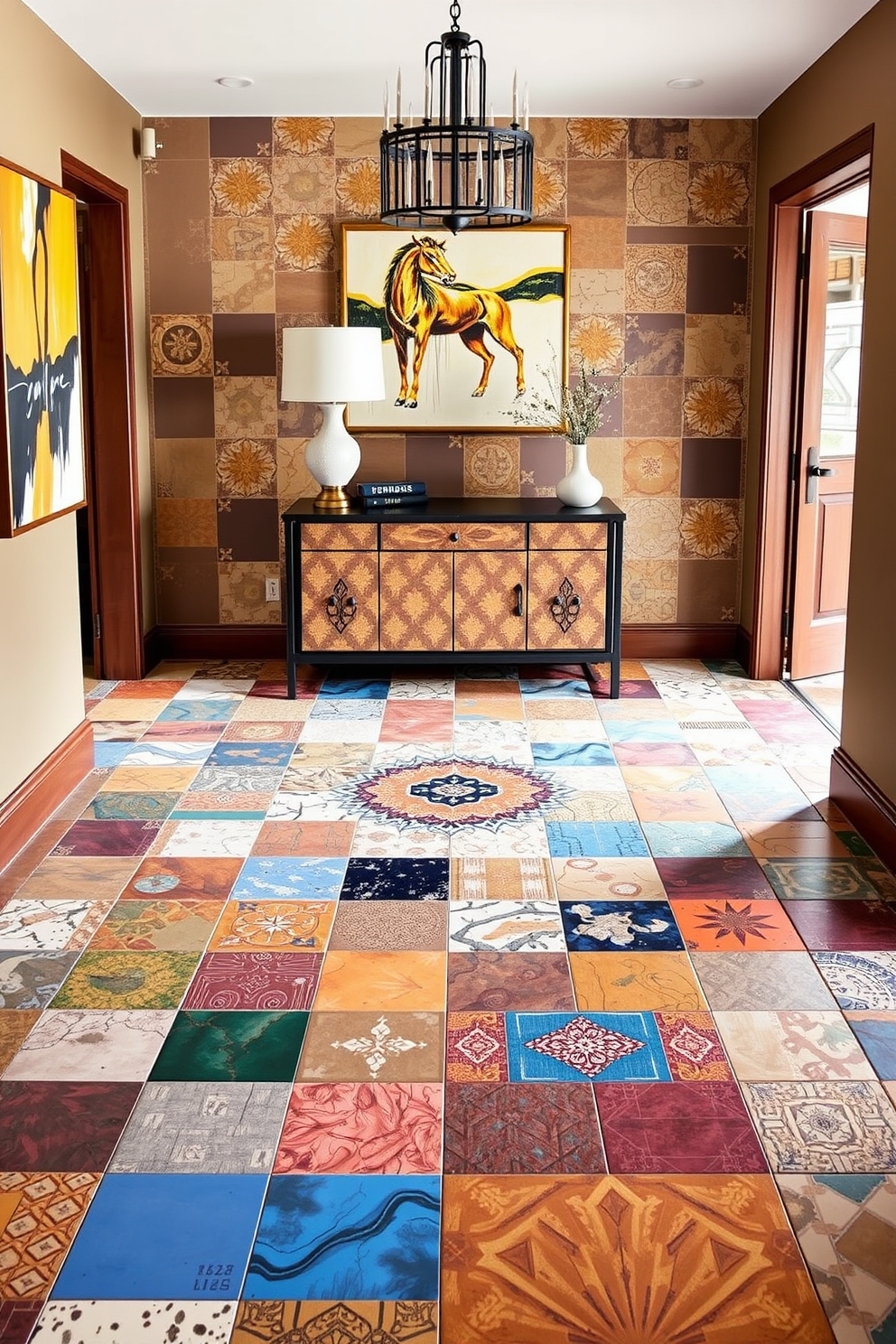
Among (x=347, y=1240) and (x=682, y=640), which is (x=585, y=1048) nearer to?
(x=347, y=1240)

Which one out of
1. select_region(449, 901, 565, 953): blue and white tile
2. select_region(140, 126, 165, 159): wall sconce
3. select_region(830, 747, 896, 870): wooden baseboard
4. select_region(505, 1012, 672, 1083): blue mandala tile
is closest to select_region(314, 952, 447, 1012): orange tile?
select_region(449, 901, 565, 953): blue and white tile

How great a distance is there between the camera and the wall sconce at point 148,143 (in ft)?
18.8

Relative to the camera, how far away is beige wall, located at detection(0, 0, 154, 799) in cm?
383

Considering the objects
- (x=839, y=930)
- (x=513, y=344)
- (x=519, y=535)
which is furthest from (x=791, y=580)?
(x=839, y=930)

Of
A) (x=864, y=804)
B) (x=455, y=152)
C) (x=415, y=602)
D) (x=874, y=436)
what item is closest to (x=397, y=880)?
(x=864, y=804)

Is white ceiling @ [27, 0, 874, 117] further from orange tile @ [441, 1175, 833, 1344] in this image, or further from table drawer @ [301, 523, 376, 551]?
orange tile @ [441, 1175, 833, 1344]

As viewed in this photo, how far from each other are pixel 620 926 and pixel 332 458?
9.45 ft

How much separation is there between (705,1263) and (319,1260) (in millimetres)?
601

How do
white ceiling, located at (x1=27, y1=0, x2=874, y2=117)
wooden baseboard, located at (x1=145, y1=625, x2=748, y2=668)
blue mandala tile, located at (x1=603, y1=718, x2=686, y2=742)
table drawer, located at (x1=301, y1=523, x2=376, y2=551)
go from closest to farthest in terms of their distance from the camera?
white ceiling, located at (x1=27, y1=0, x2=874, y2=117) → blue mandala tile, located at (x1=603, y1=718, x2=686, y2=742) → table drawer, located at (x1=301, y1=523, x2=376, y2=551) → wooden baseboard, located at (x1=145, y1=625, x2=748, y2=668)

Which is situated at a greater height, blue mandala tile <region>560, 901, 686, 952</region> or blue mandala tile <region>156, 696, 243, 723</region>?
blue mandala tile <region>156, 696, 243, 723</region>

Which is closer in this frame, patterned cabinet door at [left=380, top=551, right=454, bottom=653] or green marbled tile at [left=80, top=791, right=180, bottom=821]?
green marbled tile at [left=80, top=791, right=180, bottom=821]

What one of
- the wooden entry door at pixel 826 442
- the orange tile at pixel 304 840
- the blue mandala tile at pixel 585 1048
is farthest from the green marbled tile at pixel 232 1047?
the wooden entry door at pixel 826 442

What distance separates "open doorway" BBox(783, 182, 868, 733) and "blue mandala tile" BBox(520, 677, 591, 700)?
36.6 inches

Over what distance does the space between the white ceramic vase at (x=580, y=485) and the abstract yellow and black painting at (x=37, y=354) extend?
7.13 feet
